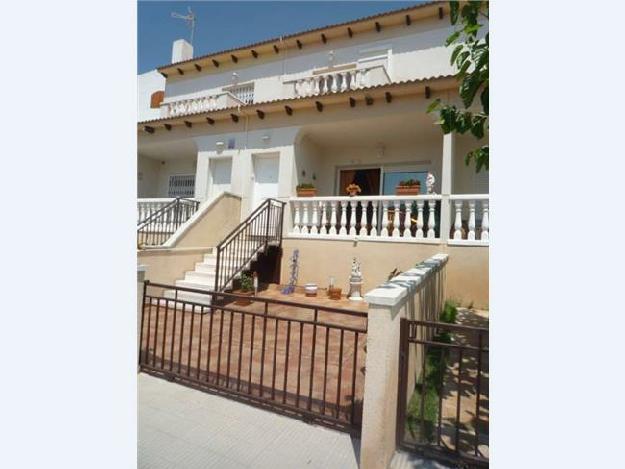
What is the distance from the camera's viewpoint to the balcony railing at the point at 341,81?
902 centimetres

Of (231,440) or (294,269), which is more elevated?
(294,269)

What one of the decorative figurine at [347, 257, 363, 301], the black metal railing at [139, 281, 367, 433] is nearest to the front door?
the decorative figurine at [347, 257, 363, 301]

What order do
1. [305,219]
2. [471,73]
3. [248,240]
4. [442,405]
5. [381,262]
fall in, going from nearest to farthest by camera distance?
[471,73]
[442,405]
[381,262]
[248,240]
[305,219]

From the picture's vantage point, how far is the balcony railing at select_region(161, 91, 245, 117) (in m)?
11.1

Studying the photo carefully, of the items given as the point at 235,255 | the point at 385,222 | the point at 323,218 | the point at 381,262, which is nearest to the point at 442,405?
the point at 381,262

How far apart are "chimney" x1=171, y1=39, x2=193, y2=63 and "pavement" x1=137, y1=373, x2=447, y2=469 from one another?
654 inches

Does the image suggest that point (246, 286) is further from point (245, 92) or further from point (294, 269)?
point (245, 92)

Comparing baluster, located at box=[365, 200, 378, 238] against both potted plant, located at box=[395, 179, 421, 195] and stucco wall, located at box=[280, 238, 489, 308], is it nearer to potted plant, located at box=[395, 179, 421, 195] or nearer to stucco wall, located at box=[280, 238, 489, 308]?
stucco wall, located at box=[280, 238, 489, 308]

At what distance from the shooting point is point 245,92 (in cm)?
1286

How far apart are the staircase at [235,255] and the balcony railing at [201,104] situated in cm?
488

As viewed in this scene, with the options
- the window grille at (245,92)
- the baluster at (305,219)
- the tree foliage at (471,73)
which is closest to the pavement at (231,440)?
the tree foliage at (471,73)

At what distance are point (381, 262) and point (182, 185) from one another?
31.7 feet

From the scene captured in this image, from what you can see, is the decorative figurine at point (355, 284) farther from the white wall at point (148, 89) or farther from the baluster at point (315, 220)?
the white wall at point (148, 89)
